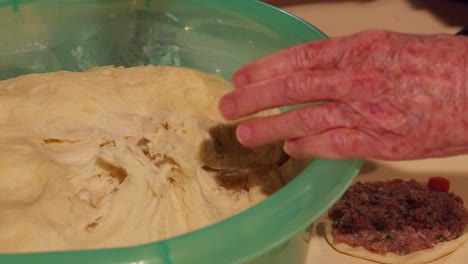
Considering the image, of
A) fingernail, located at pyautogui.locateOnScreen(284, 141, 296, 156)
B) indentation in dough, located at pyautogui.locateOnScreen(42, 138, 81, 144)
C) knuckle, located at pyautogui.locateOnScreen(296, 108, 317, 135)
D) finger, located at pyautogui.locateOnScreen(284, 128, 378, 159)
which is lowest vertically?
indentation in dough, located at pyautogui.locateOnScreen(42, 138, 81, 144)

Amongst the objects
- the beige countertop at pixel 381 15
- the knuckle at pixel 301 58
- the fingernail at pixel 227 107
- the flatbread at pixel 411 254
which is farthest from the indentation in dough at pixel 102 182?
the beige countertop at pixel 381 15

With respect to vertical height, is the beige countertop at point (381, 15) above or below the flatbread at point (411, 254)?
above

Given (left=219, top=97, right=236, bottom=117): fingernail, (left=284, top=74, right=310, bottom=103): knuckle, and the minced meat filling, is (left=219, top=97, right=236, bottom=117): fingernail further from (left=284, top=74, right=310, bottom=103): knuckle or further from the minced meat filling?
the minced meat filling

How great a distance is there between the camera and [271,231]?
61 centimetres

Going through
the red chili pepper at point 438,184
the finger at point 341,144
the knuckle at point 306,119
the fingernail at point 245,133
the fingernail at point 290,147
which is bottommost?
the red chili pepper at point 438,184

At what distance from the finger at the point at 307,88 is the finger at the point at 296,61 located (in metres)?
0.03

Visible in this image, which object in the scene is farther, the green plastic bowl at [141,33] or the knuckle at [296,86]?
the green plastic bowl at [141,33]

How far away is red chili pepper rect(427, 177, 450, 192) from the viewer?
1136 millimetres

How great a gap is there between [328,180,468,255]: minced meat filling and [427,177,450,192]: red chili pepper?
0.02 m

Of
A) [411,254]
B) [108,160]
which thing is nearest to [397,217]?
[411,254]

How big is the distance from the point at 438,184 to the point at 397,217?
14 cm

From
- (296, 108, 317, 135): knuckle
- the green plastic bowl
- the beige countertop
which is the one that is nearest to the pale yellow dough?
the green plastic bowl

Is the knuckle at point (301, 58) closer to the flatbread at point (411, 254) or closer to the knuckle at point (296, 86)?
the knuckle at point (296, 86)

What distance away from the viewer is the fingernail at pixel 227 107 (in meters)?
0.70
